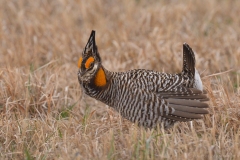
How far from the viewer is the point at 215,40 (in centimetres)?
752

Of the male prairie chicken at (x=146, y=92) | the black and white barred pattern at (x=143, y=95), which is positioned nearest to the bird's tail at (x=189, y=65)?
the male prairie chicken at (x=146, y=92)

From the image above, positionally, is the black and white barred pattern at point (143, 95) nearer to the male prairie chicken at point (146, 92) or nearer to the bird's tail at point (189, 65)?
the male prairie chicken at point (146, 92)

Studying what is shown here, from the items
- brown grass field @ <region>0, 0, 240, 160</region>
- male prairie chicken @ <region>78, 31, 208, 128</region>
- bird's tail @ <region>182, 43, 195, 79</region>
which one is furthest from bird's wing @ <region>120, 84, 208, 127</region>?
bird's tail @ <region>182, 43, 195, 79</region>

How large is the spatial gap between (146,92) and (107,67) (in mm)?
1983

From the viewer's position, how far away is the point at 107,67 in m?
6.46

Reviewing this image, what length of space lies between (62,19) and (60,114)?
3470mm

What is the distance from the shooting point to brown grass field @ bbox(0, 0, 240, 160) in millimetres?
4055

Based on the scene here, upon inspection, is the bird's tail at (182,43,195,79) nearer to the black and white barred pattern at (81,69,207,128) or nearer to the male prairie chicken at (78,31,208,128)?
the male prairie chicken at (78,31,208,128)

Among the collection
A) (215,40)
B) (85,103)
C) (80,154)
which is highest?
(215,40)

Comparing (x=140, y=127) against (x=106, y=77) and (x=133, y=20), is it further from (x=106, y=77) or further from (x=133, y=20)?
(x=133, y=20)

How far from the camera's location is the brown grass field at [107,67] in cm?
405

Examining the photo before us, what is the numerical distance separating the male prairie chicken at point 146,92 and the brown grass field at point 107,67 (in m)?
0.13

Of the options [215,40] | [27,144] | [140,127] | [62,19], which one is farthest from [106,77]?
[62,19]

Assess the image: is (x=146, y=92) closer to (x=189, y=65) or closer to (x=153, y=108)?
(x=153, y=108)
